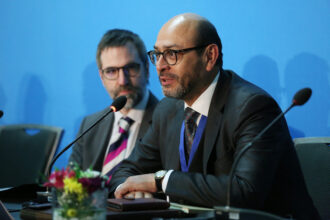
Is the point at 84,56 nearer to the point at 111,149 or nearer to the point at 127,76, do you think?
the point at 127,76

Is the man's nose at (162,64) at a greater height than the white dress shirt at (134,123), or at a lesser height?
greater

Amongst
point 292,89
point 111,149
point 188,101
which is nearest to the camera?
point 188,101

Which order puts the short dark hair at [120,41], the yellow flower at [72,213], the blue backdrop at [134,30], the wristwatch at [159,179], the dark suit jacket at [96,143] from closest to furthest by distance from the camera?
the yellow flower at [72,213] → the wristwatch at [159,179] → the blue backdrop at [134,30] → the dark suit jacket at [96,143] → the short dark hair at [120,41]

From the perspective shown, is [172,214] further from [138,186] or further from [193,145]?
[193,145]

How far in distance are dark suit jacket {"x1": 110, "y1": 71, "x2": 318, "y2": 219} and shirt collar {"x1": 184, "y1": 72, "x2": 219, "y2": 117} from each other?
0.13 feet

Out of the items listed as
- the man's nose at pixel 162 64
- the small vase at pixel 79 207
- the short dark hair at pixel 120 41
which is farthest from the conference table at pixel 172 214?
the short dark hair at pixel 120 41

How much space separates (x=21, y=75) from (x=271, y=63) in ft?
7.58

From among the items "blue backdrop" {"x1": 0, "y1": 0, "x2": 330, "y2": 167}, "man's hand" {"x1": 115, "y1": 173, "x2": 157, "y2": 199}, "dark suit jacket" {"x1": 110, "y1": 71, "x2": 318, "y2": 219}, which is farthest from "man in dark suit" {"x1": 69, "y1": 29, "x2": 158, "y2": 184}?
"man's hand" {"x1": 115, "y1": 173, "x2": 157, "y2": 199}

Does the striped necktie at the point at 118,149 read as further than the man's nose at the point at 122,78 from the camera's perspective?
No

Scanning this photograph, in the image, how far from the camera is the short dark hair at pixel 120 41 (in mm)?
3506

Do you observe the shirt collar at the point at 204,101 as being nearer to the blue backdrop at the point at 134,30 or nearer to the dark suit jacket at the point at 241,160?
the dark suit jacket at the point at 241,160

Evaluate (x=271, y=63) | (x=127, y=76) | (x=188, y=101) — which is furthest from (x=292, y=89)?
(x=127, y=76)

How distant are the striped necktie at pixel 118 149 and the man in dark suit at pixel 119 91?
0.04ft

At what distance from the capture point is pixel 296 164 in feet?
7.32
